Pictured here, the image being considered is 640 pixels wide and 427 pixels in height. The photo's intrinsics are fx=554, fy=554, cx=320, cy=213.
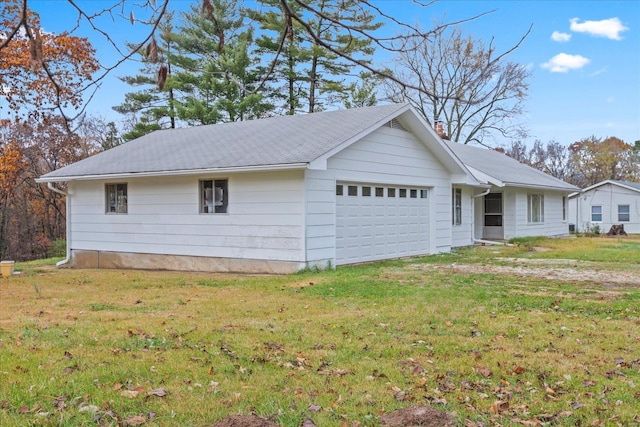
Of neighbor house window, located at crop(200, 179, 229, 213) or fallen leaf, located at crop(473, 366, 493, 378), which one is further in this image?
neighbor house window, located at crop(200, 179, 229, 213)

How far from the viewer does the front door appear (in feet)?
75.4

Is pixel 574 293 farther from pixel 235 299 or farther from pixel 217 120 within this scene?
pixel 217 120

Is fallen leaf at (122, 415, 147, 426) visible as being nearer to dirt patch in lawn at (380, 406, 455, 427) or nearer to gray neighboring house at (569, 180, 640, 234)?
dirt patch in lawn at (380, 406, 455, 427)

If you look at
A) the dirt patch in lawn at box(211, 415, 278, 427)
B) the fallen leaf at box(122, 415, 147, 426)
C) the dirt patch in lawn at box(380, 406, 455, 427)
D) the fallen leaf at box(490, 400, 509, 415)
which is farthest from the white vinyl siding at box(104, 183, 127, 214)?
the fallen leaf at box(490, 400, 509, 415)

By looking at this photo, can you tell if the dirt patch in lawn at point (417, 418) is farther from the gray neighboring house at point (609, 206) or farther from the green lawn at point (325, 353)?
the gray neighboring house at point (609, 206)

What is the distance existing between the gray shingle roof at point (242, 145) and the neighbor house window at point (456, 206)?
5.70 meters

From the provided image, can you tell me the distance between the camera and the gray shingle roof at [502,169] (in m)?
21.7

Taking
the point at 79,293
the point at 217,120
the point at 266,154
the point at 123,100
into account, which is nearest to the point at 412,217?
the point at 266,154

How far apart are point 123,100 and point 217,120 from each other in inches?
222

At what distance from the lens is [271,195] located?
1262 cm

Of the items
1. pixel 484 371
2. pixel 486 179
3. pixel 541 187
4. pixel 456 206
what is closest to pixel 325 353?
pixel 484 371

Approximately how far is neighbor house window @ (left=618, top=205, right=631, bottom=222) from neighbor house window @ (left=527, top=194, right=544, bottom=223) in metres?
8.95

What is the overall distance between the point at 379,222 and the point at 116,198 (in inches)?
299

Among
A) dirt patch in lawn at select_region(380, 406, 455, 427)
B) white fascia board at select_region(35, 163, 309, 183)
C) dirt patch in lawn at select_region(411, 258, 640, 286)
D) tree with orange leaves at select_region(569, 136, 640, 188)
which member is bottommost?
dirt patch in lawn at select_region(380, 406, 455, 427)
